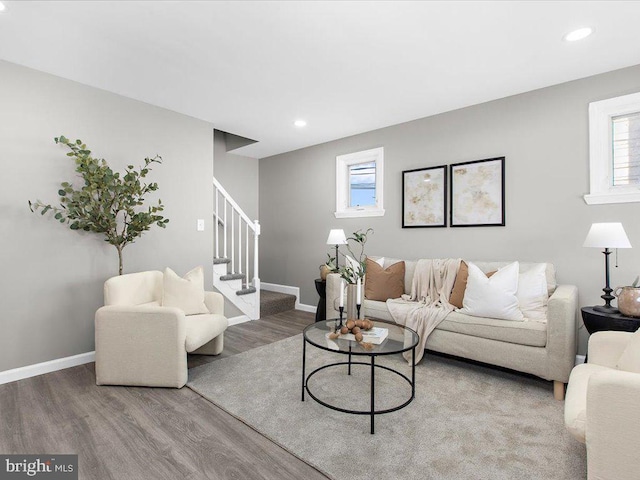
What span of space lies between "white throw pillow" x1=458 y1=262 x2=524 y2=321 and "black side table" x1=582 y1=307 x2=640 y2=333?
1.42ft

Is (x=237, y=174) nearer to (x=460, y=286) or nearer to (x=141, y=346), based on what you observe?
(x=141, y=346)

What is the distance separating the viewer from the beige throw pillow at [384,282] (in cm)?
351

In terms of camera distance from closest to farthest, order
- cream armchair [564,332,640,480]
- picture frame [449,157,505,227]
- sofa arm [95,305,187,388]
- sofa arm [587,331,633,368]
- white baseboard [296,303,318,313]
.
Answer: cream armchair [564,332,640,480], sofa arm [587,331,633,368], sofa arm [95,305,187,388], picture frame [449,157,505,227], white baseboard [296,303,318,313]

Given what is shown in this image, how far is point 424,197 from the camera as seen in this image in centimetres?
387

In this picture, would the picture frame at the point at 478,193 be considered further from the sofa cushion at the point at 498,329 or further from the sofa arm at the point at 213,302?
the sofa arm at the point at 213,302

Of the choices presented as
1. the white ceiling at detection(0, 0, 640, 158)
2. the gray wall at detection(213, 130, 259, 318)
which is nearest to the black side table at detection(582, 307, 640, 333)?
the white ceiling at detection(0, 0, 640, 158)

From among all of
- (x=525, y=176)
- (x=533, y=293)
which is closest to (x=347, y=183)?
(x=525, y=176)

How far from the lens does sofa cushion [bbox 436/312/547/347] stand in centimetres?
249

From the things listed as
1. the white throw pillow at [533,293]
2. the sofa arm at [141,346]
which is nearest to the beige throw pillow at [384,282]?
the white throw pillow at [533,293]

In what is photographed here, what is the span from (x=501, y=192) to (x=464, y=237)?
22.9 inches

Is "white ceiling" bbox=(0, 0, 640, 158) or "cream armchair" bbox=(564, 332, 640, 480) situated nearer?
"cream armchair" bbox=(564, 332, 640, 480)

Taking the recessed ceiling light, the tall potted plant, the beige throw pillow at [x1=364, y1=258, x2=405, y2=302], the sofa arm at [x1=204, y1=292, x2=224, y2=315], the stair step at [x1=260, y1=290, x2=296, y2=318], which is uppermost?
the recessed ceiling light

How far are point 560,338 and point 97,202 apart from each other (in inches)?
152

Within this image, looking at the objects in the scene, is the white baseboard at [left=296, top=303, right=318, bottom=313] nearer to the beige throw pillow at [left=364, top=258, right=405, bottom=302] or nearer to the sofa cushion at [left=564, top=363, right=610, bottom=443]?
the beige throw pillow at [left=364, top=258, right=405, bottom=302]
